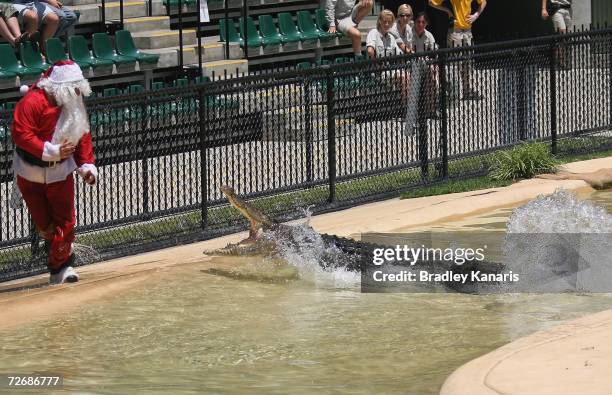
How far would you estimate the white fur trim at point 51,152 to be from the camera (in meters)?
11.7

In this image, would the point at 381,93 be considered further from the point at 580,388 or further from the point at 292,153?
the point at 580,388

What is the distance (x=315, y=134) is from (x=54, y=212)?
3.92 meters

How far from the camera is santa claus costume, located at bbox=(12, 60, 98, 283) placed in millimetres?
11797

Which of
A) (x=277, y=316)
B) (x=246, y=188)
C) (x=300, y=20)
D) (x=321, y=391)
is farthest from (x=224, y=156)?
(x=300, y=20)

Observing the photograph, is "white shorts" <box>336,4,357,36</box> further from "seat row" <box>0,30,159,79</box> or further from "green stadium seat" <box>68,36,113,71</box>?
"green stadium seat" <box>68,36,113,71</box>

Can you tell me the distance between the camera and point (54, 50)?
63.2ft

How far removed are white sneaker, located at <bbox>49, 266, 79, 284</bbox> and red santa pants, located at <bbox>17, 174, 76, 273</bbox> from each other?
0.13ft

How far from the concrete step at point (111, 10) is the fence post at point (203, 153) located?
7684 mm

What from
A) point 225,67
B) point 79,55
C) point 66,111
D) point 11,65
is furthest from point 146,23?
point 66,111

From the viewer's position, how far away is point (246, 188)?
579 inches

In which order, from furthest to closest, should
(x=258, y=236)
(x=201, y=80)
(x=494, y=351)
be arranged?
(x=201, y=80)
(x=258, y=236)
(x=494, y=351)

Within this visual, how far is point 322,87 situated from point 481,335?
5.53 m

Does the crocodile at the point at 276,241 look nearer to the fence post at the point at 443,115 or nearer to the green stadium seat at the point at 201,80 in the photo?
the green stadium seat at the point at 201,80

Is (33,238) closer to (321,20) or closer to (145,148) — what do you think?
(145,148)
